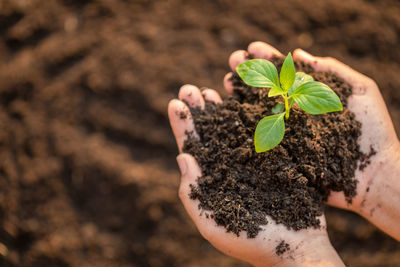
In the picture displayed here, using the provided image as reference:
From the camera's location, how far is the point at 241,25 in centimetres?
291

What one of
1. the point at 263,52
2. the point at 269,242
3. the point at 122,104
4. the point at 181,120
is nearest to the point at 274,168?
the point at 269,242

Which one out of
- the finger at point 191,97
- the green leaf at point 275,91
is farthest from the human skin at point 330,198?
the green leaf at point 275,91

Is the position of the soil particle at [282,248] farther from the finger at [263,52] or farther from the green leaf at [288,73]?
the finger at [263,52]

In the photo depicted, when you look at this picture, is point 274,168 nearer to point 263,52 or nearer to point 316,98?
point 316,98

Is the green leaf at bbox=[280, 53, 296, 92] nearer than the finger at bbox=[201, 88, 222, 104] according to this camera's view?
Yes

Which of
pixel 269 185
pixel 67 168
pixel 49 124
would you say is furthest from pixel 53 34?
pixel 269 185

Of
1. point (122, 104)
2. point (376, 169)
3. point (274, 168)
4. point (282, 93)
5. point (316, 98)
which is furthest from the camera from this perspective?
point (122, 104)

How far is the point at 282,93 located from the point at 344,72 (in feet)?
→ 2.22

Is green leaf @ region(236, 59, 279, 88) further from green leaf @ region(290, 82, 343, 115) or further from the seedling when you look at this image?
green leaf @ region(290, 82, 343, 115)

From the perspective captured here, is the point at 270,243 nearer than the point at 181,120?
Yes

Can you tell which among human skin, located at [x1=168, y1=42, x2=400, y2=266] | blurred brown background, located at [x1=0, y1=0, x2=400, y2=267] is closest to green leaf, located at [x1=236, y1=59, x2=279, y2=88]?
human skin, located at [x1=168, y1=42, x2=400, y2=266]

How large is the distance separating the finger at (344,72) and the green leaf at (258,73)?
1.78ft

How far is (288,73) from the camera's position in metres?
1.59

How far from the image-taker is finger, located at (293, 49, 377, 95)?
1980mm
